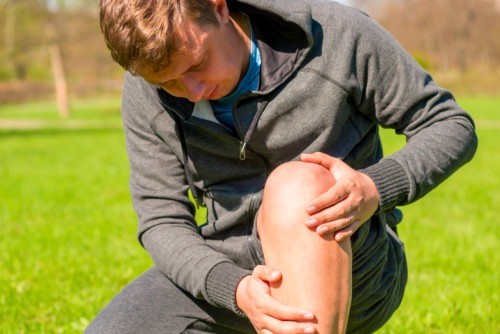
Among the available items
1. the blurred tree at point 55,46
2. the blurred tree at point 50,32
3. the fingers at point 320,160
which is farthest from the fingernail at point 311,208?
the blurred tree at point 55,46

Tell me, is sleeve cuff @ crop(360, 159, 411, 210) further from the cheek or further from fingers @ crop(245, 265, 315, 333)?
the cheek

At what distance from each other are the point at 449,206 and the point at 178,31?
5.00 meters

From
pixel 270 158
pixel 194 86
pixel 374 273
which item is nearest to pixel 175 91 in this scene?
pixel 194 86

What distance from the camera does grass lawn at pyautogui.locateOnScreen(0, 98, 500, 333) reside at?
3.42 metres

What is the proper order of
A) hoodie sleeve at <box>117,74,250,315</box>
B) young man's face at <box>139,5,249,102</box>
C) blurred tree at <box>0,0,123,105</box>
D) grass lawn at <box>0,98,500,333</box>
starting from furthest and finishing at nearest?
blurred tree at <box>0,0,123,105</box> < grass lawn at <box>0,98,500,333</box> < hoodie sleeve at <box>117,74,250,315</box> < young man's face at <box>139,5,249,102</box>

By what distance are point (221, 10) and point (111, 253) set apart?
2935 millimetres

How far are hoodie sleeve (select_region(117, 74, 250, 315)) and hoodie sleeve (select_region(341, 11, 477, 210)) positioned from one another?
62 cm

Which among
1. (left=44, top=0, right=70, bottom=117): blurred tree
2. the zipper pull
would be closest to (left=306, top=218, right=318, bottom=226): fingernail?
the zipper pull

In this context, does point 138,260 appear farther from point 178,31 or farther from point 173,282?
point 178,31

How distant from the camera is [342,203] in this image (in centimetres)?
178

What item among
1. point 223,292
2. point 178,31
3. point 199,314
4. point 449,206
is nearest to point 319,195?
point 223,292

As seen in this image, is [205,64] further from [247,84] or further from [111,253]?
[111,253]

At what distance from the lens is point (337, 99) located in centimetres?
216

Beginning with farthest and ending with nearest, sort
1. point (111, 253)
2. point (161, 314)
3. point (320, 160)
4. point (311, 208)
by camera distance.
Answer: point (111, 253)
point (161, 314)
point (320, 160)
point (311, 208)
